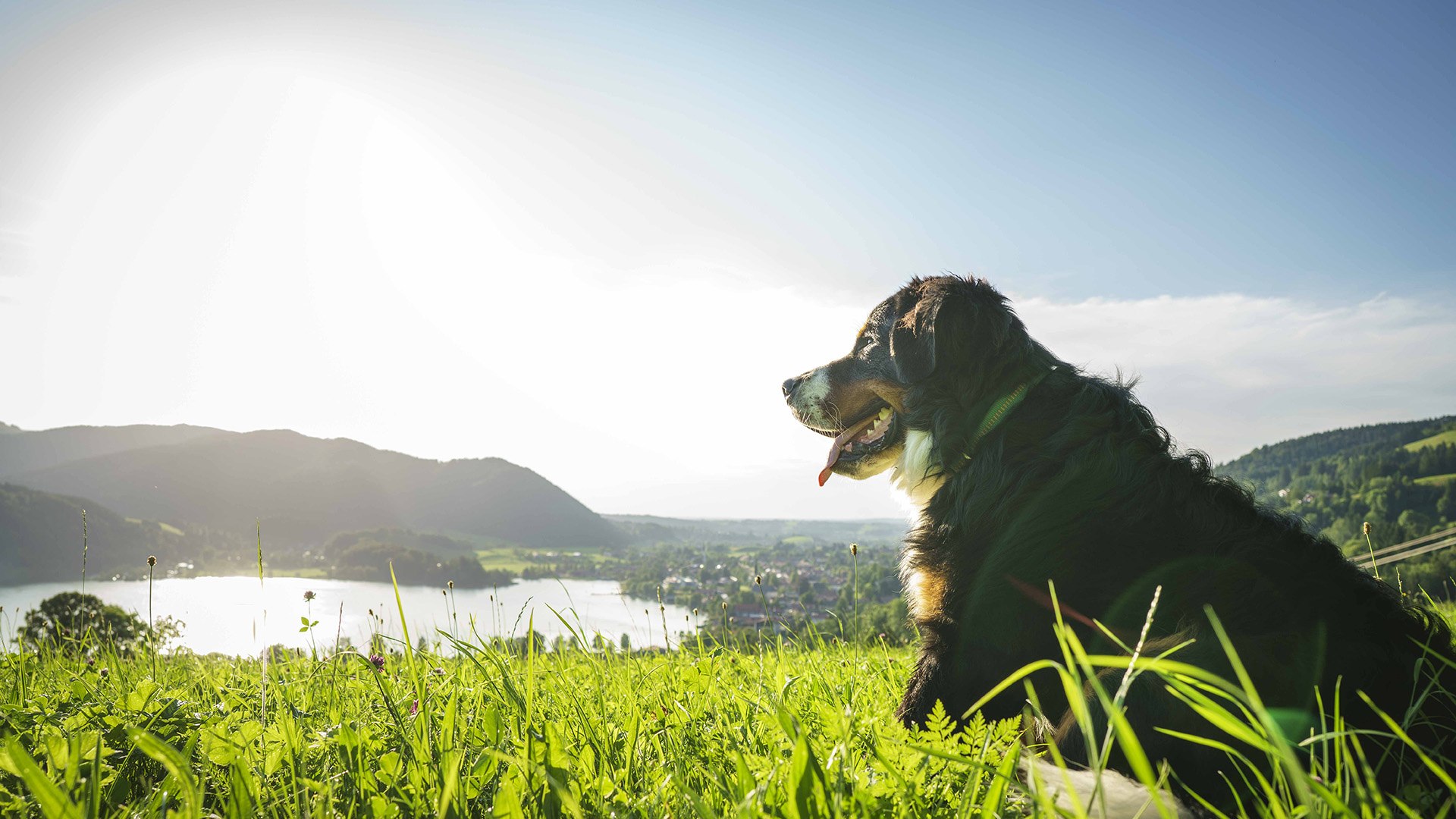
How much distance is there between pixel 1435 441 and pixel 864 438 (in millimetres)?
101415

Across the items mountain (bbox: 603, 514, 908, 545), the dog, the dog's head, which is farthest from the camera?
mountain (bbox: 603, 514, 908, 545)

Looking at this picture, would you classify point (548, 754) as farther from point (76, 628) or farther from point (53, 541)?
point (53, 541)

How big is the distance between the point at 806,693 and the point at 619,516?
17945 centimetres

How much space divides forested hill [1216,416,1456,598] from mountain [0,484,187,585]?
319 feet

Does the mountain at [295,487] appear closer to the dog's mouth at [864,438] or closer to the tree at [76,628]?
the tree at [76,628]

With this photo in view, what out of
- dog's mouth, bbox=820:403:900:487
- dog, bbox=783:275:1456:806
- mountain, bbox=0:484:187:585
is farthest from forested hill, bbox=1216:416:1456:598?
mountain, bbox=0:484:187:585

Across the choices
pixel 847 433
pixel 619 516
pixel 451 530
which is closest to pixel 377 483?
pixel 451 530

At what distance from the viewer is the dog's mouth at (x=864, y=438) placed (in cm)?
409

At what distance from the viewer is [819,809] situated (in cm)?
117

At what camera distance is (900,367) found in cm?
383

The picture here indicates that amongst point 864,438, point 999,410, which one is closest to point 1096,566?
point 999,410

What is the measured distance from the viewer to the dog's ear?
3604mm

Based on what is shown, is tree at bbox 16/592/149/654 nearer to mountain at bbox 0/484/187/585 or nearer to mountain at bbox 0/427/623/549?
mountain at bbox 0/484/187/585

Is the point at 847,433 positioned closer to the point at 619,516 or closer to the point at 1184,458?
the point at 1184,458
